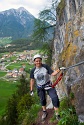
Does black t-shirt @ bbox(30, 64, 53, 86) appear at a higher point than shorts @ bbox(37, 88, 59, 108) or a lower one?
higher

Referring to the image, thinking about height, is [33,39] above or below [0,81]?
above

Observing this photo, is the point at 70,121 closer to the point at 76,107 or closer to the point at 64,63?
the point at 76,107

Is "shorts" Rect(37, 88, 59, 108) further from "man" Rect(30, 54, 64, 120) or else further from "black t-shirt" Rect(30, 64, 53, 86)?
"black t-shirt" Rect(30, 64, 53, 86)

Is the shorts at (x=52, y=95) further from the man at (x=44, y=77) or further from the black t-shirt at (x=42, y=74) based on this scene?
the black t-shirt at (x=42, y=74)

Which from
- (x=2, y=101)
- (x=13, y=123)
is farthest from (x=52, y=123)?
(x=2, y=101)

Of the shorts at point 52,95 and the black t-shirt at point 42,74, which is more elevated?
the black t-shirt at point 42,74

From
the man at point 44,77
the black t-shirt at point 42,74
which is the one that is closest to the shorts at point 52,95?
the man at point 44,77

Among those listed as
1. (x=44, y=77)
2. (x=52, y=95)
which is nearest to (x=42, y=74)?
(x=44, y=77)

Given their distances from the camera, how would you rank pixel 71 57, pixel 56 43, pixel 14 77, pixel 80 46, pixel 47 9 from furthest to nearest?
pixel 14 77, pixel 47 9, pixel 56 43, pixel 71 57, pixel 80 46

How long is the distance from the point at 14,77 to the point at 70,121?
5203 inches

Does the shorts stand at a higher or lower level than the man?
lower

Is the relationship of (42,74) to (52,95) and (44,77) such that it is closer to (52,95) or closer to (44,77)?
(44,77)

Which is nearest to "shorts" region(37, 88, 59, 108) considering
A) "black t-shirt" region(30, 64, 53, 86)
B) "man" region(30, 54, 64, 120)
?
"man" region(30, 54, 64, 120)

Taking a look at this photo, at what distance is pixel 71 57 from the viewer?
36.2 ft
